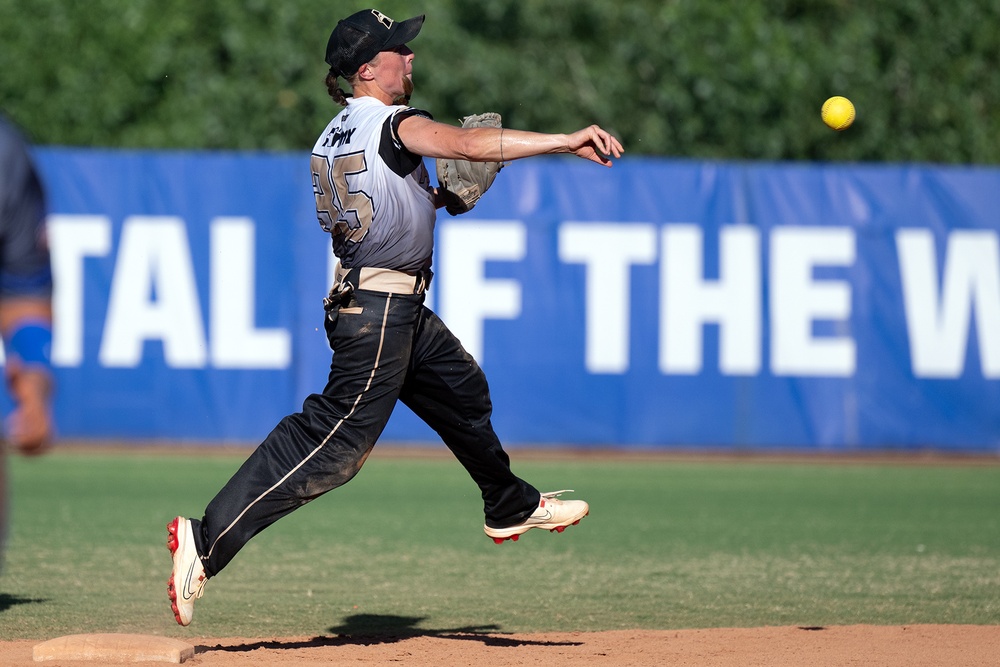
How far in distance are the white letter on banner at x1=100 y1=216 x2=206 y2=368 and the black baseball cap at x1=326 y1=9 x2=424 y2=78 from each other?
823 cm

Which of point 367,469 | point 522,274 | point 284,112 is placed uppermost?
point 284,112

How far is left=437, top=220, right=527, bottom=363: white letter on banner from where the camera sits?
13.3 metres

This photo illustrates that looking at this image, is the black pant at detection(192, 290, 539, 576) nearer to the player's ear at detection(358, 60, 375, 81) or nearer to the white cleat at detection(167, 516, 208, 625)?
the white cleat at detection(167, 516, 208, 625)

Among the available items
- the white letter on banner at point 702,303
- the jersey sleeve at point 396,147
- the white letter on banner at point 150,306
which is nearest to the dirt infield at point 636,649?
the jersey sleeve at point 396,147

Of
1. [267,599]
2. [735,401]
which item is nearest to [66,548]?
[267,599]

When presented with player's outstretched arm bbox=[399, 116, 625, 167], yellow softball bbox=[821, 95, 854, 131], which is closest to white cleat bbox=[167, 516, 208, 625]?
player's outstretched arm bbox=[399, 116, 625, 167]

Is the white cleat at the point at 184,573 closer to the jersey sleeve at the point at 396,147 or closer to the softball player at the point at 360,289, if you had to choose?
the softball player at the point at 360,289

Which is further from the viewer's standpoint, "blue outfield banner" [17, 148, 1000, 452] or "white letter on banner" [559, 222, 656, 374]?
"white letter on banner" [559, 222, 656, 374]

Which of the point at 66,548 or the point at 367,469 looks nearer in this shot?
the point at 66,548

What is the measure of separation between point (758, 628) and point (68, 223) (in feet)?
30.3

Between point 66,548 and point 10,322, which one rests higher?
point 10,322

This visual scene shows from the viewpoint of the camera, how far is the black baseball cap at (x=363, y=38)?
5199mm

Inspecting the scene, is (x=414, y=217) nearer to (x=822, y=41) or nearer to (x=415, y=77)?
(x=415, y=77)

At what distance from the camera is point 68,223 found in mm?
13188
